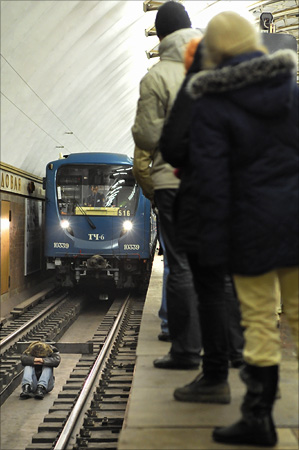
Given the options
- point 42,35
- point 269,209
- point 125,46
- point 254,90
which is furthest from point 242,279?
point 125,46

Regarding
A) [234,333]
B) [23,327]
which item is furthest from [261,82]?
[23,327]

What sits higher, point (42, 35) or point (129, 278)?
point (42, 35)

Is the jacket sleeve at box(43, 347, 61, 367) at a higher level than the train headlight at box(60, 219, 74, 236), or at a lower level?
lower

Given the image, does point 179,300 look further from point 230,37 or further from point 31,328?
point 31,328

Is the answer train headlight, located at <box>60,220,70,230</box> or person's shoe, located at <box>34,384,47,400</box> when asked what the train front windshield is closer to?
train headlight, located at <box>60,220,70,230</box>

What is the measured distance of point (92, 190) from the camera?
48.4 ft

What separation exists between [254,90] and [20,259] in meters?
14.5

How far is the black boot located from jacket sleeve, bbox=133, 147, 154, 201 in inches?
74.4

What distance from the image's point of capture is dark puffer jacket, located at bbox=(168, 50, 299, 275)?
104 inches

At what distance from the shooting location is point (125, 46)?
1706cm

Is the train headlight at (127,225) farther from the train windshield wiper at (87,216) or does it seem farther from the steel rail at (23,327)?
the steel rail at (23,327)

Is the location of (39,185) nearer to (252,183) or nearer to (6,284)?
(6,284)

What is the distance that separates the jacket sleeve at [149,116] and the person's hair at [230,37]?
4.06ft

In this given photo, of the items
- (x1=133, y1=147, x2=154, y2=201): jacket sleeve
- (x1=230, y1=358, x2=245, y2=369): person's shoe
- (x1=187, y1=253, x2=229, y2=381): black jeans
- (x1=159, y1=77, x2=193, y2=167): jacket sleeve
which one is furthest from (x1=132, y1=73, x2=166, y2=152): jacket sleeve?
(x1=230, y1=358, x2=245, y2=369): person's shoe
